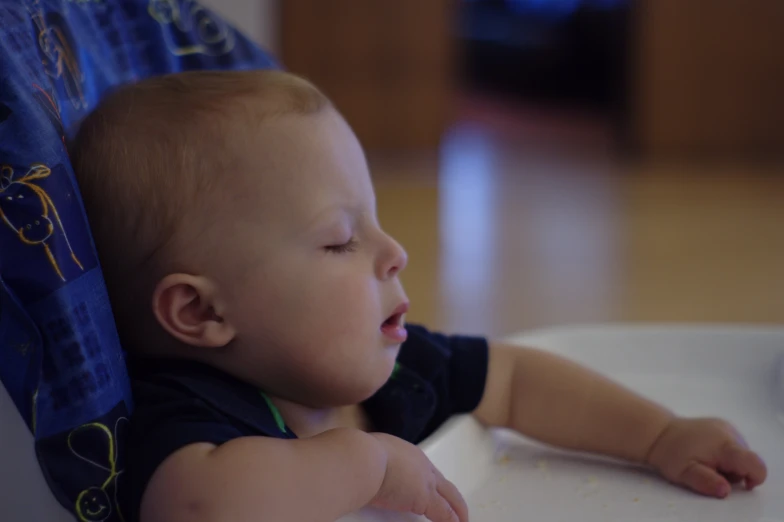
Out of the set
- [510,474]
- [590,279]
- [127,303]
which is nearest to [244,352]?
[127,303]

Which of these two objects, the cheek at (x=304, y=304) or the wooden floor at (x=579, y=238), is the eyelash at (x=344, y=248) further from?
the wooden floor at (x=579, y=238)

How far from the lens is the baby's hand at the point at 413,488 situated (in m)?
0.48

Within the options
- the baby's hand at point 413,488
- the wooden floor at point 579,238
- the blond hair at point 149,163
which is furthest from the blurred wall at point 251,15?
the baby's hand at point 413,488

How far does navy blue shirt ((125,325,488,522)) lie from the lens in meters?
0.45

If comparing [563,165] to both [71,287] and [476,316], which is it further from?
[71,287]

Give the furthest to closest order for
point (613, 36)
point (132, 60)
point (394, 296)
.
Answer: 1. point (613, 36)
2. point (132, 60)
3. point (394, 296)

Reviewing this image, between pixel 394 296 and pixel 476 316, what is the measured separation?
1.03 m

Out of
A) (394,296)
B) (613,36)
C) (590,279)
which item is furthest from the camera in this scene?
(613,36)

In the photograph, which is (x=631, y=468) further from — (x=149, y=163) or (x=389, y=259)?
(x=149, y=163)

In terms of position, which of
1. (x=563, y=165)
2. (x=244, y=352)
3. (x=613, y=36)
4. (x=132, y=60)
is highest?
(x=132, y=60)

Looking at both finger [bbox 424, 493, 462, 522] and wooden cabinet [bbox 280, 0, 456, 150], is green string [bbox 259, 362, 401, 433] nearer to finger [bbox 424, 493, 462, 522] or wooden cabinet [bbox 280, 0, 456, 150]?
finger [bbox 424, 493, 462, 522]

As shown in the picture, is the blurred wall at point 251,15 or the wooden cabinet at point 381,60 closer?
the blurred wall at point 251,15

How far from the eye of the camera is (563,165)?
10.8 ft

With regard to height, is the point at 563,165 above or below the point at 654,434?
below
